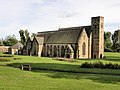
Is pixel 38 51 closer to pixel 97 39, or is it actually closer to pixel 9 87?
pixel 97 39

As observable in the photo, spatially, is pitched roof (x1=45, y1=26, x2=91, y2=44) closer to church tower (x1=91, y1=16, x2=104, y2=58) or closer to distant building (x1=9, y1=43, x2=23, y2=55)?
church tower (x1=91, y1=16, x2=104, y2=58)

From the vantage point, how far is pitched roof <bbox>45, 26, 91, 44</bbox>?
266 ft

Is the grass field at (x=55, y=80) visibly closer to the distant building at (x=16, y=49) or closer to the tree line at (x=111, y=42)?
the distant building at (x=16, y=49)

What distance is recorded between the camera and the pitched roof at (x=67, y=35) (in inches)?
3191

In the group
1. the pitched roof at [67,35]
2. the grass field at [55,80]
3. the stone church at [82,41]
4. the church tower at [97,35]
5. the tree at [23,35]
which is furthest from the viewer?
the tree at [23,35]

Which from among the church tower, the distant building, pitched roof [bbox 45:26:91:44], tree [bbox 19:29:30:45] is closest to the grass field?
the church tower

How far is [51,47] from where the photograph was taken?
90938 mm

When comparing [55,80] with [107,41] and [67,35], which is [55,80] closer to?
[67,35]

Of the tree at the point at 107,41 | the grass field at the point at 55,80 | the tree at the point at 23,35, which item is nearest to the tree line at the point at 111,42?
the tree at the point at 107,41

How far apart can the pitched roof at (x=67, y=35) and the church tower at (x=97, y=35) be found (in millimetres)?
2201

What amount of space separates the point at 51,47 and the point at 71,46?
12.7 metres

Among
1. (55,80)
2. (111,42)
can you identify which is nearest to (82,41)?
(55,80)

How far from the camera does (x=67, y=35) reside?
8500 cm

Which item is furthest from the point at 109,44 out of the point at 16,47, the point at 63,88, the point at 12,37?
the point at 63,88
